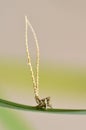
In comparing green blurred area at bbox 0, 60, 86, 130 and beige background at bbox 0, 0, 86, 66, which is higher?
beige background at bbox 0, 0, 86, 66

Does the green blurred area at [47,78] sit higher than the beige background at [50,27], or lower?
lower

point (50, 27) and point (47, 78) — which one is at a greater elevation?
point (50, 27)

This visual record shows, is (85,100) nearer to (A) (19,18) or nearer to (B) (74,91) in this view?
(B) (74,91)

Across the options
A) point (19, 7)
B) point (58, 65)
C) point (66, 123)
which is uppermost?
point (19, 7)

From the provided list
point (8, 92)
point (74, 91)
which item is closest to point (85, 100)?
point (74, 91)
